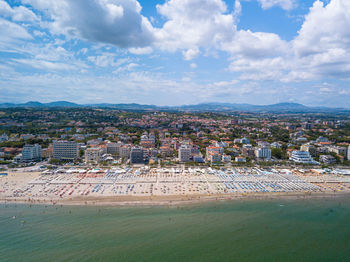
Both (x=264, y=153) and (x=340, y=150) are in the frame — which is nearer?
(x=264, y=153)

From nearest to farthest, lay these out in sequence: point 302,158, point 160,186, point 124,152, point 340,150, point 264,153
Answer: point 160,186 → point 302,158 → point 124,152 → point 264,153 → point 340,150

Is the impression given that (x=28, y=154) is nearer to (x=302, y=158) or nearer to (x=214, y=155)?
(x=214, y=155)

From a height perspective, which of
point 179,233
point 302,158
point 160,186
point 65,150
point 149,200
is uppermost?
point 65,150

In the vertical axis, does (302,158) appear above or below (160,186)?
above

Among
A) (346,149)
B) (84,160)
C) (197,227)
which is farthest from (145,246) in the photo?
(346,149)

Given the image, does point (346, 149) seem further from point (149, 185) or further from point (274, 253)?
point (149, 185)

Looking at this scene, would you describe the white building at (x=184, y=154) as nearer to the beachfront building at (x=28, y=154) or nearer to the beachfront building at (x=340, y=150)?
the beachfront building at (x=28, y=154)

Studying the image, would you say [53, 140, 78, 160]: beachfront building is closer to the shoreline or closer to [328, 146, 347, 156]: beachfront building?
the shoreline

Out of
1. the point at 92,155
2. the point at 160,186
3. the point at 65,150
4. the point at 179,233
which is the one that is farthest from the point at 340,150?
the point at 65,150
